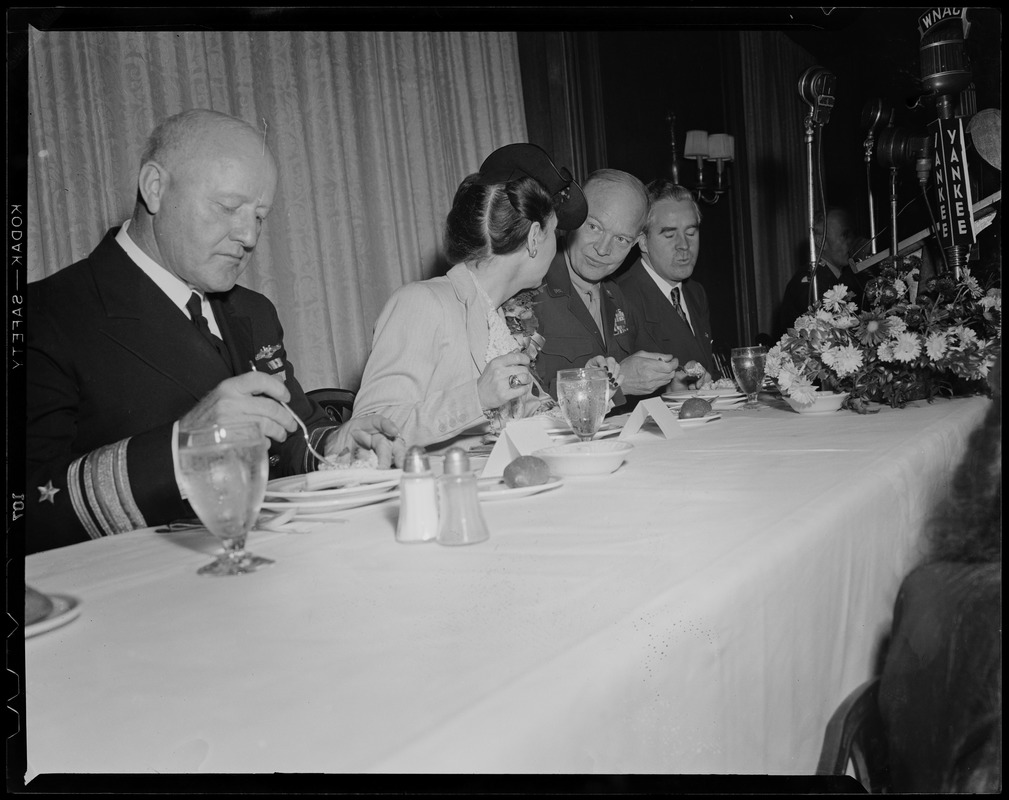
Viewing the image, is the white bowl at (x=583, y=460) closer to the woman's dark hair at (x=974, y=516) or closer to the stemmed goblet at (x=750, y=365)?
the woman's dark hair at (x=974, y=516)

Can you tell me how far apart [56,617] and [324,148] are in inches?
80.2

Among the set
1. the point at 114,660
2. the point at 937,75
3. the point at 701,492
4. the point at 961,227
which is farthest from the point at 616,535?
the point at 961,227

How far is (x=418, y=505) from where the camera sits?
0.85 m

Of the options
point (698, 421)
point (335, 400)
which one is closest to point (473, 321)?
point (335, 400)

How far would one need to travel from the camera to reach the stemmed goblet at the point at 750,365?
2.00 metres

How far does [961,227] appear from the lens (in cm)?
209

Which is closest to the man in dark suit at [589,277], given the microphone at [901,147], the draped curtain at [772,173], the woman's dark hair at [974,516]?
the draped curtain at [772,173]

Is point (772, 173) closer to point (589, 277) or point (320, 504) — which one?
point (589, 277)

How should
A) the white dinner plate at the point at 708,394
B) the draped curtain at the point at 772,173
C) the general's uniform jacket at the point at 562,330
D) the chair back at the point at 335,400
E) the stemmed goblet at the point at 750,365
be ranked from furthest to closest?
1. the general's uniform jacket at the point at 562,330
2. the draped curtain at the point at 772,173
3. the white dinner plate at the point at 708,394
4. the chair back at the point at 335,400
5. the stemmed goblet at the point at 750,365

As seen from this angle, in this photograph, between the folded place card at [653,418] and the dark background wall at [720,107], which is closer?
the folded place card at [653,418]

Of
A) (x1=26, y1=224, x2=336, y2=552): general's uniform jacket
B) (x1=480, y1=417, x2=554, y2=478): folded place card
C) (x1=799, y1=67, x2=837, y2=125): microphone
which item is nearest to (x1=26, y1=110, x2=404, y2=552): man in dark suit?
(x1=26, y1=224, x2=336, y2=552): general's uniform jacket

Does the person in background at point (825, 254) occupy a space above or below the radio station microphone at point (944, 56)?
below

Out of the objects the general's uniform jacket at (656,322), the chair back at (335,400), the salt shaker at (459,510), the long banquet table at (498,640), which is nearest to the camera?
the long banquet table at (498,640)

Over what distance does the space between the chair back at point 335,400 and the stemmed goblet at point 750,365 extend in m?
1.05
